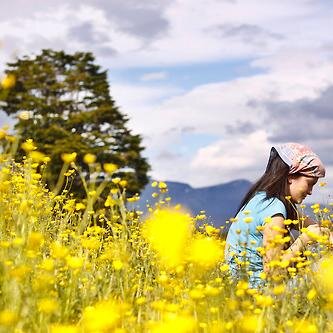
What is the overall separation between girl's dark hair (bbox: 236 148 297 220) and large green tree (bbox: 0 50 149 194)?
2072cm

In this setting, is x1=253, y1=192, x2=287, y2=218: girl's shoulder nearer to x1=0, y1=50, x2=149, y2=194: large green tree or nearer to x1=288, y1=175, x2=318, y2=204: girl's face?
x1=288, y1=175, x2=318, y2=204: girl's face

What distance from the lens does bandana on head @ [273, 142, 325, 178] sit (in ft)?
16.8

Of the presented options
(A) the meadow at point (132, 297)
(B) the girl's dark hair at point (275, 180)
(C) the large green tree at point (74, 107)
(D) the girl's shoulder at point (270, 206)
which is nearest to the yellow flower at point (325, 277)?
(A) the meadow at point (132, 297)

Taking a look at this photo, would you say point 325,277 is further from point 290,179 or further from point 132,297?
point 290,179

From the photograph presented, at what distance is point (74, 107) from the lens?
29.0 m

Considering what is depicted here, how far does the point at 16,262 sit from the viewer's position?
11.6 ft

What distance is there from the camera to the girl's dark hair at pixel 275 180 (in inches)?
203

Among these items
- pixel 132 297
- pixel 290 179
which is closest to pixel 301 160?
pixel 290 179

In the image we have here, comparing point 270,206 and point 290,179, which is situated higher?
point 290,179

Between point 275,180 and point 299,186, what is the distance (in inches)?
7.0

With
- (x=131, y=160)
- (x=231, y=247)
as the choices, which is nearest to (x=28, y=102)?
(x=131, y=160)

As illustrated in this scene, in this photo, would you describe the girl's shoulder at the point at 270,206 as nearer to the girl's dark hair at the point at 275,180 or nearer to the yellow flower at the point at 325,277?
the girl's dark hair at the point at 275,180

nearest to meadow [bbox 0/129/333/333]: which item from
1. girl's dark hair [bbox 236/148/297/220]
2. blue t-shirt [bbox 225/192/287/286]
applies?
blue t-shirt [bbox 225/192/287/286]

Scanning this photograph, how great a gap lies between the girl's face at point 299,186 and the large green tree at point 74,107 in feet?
68.3
